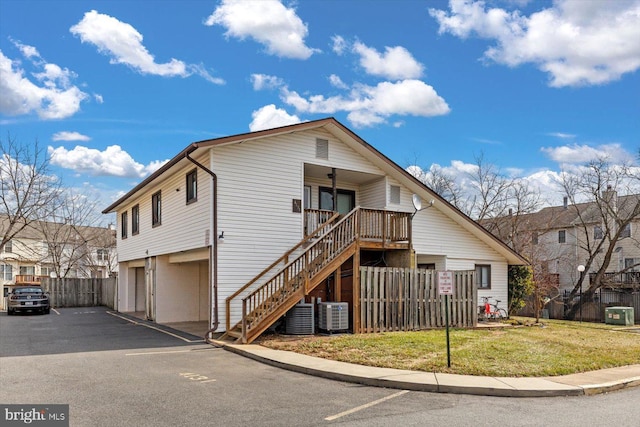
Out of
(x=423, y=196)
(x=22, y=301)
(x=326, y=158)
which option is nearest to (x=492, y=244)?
(x=423, y=196)

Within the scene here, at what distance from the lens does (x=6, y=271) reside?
164 feet

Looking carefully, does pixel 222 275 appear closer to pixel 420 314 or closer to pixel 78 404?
pixel 420 314

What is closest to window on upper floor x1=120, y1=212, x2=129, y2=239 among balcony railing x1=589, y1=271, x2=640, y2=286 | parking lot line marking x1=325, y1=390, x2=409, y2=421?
parking lot line marking x1=325, y1=390, x2=409, y2=421

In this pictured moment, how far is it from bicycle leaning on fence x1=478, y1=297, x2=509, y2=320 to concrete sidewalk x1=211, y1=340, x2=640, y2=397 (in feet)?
34.0

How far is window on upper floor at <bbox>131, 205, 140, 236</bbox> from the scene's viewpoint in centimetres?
2433

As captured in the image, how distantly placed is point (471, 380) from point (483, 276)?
15000mm

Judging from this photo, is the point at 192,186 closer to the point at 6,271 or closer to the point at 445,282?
the point at 445,282

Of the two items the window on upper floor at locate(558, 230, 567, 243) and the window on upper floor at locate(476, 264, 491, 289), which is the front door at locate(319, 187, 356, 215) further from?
the window on upper floor at locate(558, 230, 567, 243)

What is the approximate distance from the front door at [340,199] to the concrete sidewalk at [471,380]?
31.0ft

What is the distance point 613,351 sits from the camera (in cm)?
1330

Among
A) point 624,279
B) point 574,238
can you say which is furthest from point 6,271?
point 624,279

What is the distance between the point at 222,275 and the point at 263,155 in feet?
13.2

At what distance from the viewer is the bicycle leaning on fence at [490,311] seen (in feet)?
71.1

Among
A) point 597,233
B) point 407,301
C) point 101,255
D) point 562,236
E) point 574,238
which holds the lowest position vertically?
point 407,301
